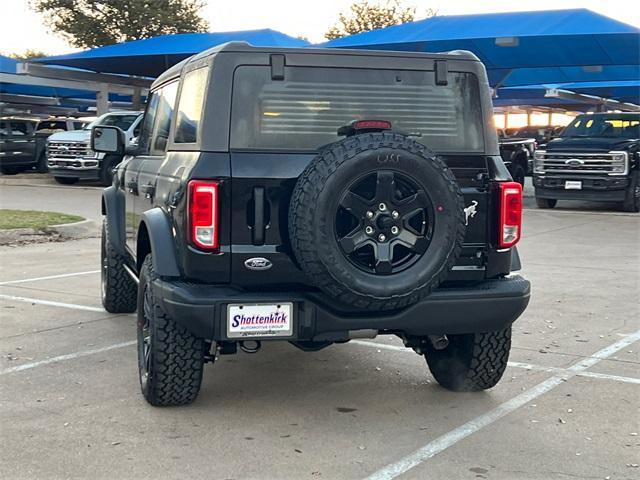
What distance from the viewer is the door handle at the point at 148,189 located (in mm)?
4998

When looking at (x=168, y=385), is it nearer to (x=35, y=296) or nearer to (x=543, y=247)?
(x=35, y=296)

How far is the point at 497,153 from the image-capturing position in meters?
4.64

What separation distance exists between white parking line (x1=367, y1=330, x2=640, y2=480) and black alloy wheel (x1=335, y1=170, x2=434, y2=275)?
2.75 ft

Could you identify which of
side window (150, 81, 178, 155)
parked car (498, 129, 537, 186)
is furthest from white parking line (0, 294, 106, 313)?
parked car (498, 129, 537, 186)

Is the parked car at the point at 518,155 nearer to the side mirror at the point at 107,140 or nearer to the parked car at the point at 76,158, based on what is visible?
the parked car at the point at 76,158

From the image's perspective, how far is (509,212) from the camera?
4.48 metres

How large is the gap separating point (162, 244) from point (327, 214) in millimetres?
944

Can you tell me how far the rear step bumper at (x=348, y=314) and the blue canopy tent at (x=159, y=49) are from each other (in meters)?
17.0

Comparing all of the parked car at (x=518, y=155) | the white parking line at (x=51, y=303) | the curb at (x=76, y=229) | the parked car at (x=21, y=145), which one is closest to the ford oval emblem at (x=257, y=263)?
the white parking line at (x=51, y=303)

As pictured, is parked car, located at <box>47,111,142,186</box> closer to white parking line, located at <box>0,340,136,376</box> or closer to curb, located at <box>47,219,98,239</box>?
curb, located at <box>47,219,98,239</box>

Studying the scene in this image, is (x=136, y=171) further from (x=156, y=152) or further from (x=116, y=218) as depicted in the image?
(x=116, y=218)

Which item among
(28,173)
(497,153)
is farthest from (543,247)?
(28,173)

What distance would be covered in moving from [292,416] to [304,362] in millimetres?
1117

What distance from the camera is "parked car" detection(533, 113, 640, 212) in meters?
16.2
